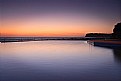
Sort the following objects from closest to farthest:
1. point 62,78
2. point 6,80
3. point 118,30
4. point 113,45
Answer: point 6,80
point 62,78
point 113,45
point 118,30

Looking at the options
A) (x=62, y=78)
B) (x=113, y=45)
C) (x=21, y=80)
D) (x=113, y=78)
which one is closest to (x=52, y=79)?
(x=62, y=78)

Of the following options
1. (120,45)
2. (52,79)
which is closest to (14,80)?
(52,79)

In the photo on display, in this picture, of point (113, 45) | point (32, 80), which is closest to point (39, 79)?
point (32, 80)

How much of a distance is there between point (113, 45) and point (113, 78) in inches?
976

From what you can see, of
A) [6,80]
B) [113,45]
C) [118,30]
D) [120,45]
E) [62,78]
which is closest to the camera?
[6,80]

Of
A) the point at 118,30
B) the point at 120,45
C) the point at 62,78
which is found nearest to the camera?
the point at 62,78

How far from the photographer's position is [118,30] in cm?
7219

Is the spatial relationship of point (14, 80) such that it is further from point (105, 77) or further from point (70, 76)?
point (105, 77)

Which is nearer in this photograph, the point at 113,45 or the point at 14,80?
the point at 14,80

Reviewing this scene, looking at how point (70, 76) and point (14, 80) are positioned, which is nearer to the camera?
point (14, 80)

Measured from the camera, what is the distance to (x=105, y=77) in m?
9.40

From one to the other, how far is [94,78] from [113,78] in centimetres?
83

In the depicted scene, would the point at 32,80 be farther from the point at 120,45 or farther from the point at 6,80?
the point at 120,45

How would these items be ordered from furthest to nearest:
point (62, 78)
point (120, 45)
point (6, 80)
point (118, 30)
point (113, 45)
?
point (118, 30) < point (113, 45) < point (120, 45) < point (62, 78) < point (6, 80)
